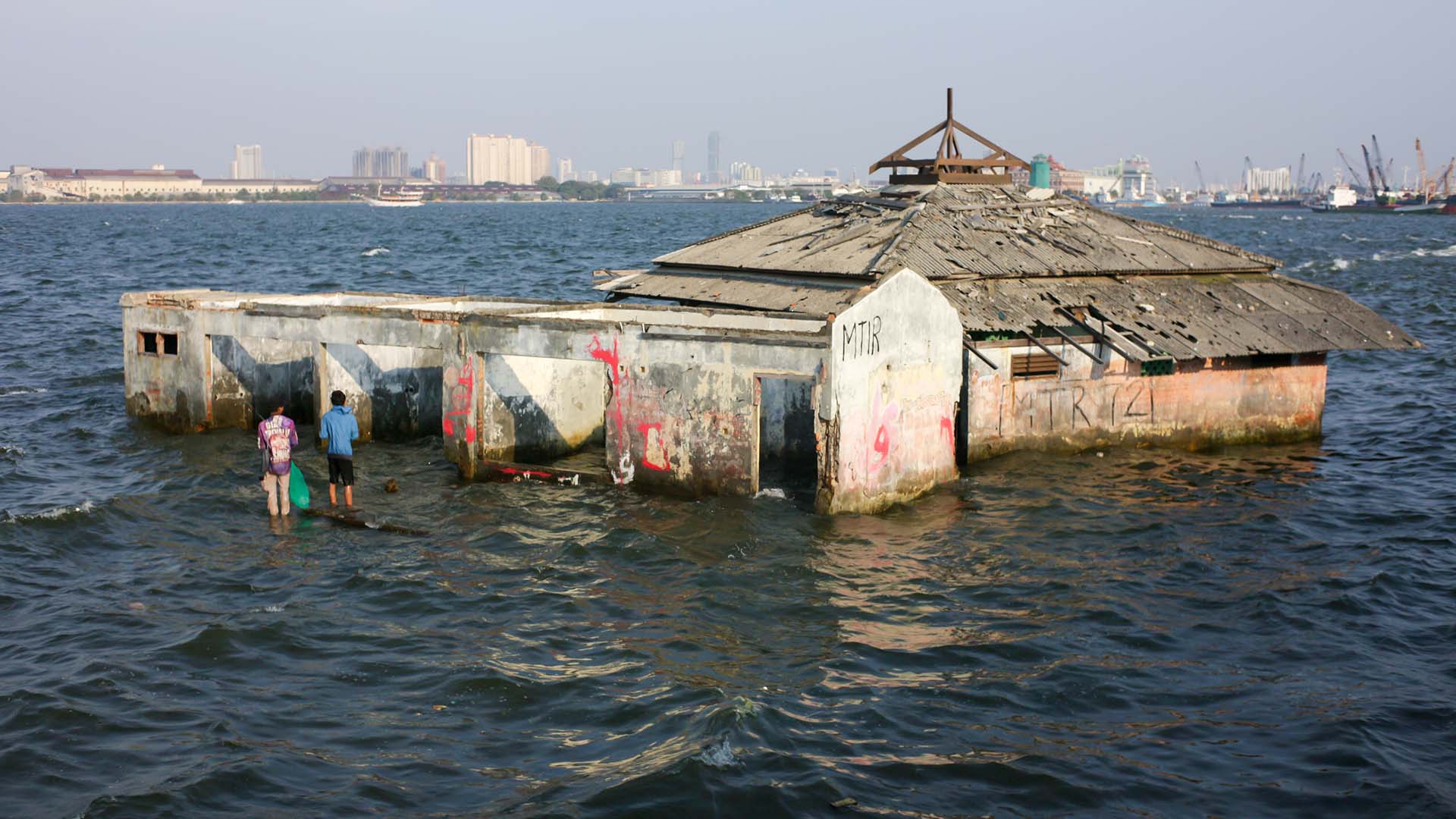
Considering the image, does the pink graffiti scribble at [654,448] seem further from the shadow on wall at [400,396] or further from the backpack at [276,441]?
the shadow on wall at [400,396]

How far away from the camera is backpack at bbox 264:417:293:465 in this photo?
17344 mm

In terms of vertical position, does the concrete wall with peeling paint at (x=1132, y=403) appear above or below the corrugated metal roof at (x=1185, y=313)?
below

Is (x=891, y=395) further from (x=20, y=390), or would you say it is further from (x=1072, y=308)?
(x=20, y=390)

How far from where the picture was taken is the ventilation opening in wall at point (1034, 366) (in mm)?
20234

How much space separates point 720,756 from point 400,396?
13918mm

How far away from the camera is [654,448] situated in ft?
60.1

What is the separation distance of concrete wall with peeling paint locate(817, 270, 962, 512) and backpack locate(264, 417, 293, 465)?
745 cm

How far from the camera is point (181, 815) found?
995 cm

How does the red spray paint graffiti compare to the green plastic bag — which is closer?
the green plastic bag

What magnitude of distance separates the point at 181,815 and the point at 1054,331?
588 inches

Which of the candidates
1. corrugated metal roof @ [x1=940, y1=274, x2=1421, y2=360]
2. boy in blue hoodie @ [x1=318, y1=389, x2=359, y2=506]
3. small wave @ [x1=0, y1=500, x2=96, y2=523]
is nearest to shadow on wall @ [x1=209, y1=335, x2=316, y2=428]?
small wave @ [x1=0, y1=500, x2=96, y2=523]

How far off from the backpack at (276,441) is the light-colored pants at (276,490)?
0.92ft

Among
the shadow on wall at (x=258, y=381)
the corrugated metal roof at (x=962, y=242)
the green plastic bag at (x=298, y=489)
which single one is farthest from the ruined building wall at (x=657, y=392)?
the shadow on wall at (x=258, y=381)

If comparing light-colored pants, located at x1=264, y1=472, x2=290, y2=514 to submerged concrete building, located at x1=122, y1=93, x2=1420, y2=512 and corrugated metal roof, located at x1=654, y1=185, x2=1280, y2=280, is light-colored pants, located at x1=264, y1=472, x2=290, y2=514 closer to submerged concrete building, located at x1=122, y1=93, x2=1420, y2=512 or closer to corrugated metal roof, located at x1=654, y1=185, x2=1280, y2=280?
submerged concrete building, located at x1=122, y1=93, x2=1420, y2=512
